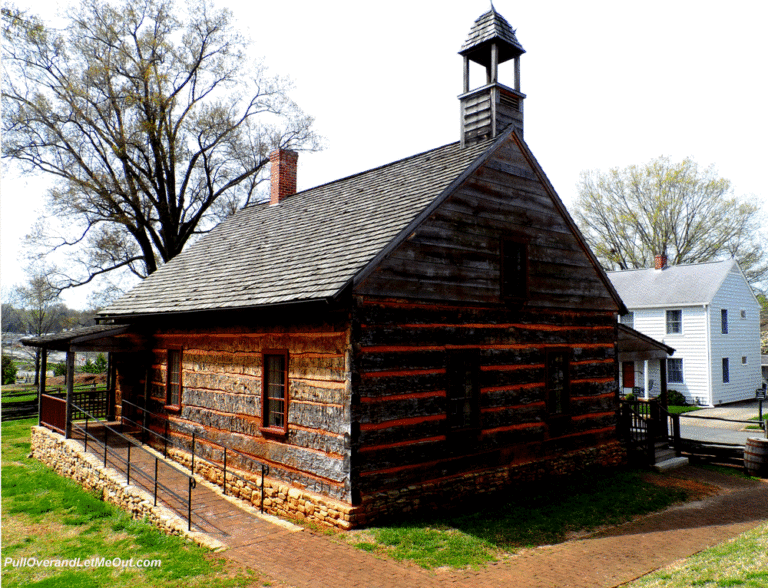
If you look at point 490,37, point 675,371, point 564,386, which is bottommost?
point 675,371

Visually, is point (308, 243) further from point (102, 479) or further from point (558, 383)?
point (102, 479)

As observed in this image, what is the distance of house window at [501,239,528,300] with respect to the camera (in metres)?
11.9

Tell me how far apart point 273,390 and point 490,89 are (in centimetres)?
800

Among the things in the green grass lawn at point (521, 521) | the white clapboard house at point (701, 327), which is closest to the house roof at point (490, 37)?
the green grass lawn at point (521, 521)

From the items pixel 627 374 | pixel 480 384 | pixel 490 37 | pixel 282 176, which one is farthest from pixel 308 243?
pixel 627 374

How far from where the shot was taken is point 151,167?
1109 inches

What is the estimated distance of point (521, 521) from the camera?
9805 mm

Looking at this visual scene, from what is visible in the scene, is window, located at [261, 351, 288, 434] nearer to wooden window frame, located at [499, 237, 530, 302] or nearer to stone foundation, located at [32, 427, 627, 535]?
stone foundation, located at [32, 427, 627, 535]

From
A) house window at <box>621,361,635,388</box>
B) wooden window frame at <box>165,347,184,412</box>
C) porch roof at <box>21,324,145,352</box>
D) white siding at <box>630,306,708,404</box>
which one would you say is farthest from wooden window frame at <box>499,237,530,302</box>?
white siding at <box>630,306,708,404</box>

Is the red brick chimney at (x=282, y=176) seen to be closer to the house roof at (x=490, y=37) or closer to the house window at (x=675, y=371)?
the house roof at (x=490, y=37)

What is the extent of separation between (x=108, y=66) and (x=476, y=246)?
21820 mm

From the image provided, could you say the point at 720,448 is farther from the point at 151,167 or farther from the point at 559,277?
the point at 151,167

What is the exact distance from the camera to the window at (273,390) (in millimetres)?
10961

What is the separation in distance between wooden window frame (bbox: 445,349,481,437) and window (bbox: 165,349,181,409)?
7087 millimetres
